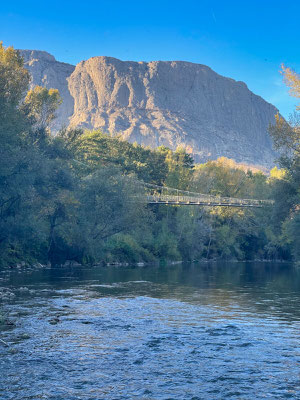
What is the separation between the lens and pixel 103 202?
3494cm

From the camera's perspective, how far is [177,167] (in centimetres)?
5906

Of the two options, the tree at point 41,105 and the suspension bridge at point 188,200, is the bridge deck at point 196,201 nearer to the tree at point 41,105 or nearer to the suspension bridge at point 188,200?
the suspension bridge at point 188,200

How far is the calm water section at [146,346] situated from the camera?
7.43 metres

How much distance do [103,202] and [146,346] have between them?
25.2 m

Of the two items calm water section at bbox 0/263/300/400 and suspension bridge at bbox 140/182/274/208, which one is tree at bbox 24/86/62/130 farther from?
calm water section at bbox 0/263/300/400

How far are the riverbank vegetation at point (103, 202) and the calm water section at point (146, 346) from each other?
887 centimetres

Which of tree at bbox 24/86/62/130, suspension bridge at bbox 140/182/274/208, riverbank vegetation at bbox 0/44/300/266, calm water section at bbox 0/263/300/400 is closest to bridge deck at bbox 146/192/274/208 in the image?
suspension bridge at bbox 140/182/274/208

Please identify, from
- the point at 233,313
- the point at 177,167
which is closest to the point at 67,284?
the point at 233,313

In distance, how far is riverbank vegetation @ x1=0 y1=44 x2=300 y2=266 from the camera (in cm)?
2639

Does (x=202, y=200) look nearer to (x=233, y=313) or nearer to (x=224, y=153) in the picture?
(x=233, y=313)

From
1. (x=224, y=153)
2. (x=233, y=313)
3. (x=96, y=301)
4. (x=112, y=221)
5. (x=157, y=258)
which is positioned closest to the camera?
(x=233, y=313)

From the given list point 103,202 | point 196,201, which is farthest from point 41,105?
point 196,201

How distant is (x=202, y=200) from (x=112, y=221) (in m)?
16.8

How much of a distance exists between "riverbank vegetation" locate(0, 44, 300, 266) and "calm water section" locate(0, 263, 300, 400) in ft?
29.1
